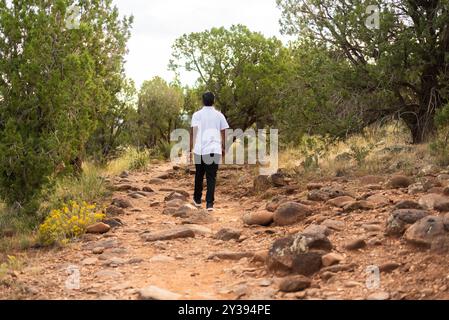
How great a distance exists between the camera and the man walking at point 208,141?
7.77m

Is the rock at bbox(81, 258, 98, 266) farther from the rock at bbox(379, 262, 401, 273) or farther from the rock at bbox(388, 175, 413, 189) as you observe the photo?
the rock at bbox(388, 175, 413, 189)

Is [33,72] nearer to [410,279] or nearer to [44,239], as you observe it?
[44,239]

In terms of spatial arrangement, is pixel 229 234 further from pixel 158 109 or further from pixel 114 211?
pixel 158 109

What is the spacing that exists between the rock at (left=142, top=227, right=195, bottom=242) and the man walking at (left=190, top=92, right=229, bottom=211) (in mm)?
1522

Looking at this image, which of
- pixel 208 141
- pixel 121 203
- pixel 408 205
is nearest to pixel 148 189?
pixel 121 203

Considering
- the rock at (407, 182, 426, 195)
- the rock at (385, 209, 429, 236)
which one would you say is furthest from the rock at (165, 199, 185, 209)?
the rock at (385, 209, 429, 236)

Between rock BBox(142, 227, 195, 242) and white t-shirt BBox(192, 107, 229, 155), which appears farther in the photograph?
white t-shirt BBox(192, 107, 229, 155)

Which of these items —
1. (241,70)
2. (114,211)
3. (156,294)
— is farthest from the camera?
(241,70)

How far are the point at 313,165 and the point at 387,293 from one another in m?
6.43

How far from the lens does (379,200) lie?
6566 millimetres

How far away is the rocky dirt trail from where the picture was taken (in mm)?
4207

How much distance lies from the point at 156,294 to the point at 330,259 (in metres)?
1.53
